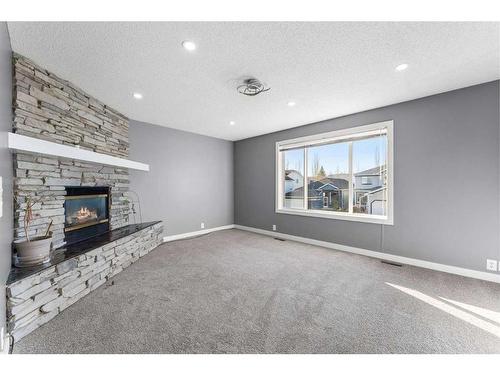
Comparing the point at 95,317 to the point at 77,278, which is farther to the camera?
the point at 77,278

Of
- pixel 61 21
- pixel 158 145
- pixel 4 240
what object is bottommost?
pixel 4 240

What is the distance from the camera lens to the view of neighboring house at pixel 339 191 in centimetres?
353

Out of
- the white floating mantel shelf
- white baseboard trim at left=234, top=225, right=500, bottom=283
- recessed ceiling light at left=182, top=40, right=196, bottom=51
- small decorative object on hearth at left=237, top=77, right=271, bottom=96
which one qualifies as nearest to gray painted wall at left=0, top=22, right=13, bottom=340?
the white floating mantel shelf

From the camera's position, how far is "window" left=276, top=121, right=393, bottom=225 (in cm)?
345

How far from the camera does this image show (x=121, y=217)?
3602mm

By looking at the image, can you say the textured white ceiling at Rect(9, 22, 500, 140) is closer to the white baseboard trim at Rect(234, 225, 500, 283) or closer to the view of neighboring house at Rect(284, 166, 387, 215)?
the view of neighboring house at Rect(284, 166, 387, 215)

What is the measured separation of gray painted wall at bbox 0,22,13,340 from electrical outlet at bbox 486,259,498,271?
4775 millimetres

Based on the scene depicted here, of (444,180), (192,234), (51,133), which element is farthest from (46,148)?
(444,180)

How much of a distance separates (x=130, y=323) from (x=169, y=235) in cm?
284

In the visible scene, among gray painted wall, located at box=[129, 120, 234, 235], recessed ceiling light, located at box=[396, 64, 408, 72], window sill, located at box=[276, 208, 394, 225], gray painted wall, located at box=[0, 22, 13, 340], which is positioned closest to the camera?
gray painted wall, located at box=[0, 22, 13, 340]

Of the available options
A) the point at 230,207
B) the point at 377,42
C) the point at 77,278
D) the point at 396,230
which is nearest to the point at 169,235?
the point at 230,207

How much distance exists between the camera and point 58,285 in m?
1.91

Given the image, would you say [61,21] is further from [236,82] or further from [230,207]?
[230,207]

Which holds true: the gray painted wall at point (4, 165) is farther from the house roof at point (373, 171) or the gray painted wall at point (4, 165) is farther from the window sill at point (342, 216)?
the house roof at point (373, 171)
